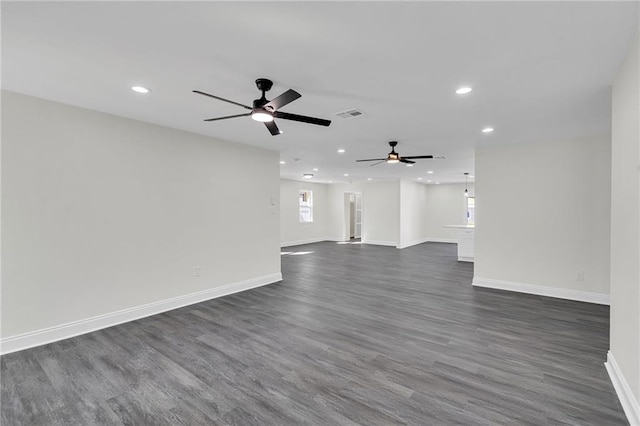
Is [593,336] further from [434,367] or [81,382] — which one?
[81,382]

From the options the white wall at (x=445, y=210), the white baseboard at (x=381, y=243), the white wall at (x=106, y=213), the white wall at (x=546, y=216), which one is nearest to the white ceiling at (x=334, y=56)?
the white wall at (x=106, y=213)

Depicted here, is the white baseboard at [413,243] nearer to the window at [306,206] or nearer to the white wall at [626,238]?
the window at [306,206]

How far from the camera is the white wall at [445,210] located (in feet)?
37.6

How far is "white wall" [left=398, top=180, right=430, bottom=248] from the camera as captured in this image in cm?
1034

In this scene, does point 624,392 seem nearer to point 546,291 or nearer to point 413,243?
point 546,291

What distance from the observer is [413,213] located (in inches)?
440

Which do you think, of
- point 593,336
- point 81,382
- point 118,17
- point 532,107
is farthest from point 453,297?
point 118,17

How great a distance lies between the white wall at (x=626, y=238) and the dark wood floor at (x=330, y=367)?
249 mm

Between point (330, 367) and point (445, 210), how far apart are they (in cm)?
1069

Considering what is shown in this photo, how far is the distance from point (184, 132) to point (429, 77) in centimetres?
341

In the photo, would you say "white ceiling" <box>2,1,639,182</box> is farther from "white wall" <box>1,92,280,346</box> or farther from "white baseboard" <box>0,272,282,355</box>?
"white baseboard" <box>0,272,282,355</box>

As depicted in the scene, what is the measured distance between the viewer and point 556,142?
4609 mm

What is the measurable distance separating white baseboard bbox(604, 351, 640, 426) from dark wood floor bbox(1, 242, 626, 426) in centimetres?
6

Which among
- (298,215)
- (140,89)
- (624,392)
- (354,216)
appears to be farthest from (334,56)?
(354,216)
